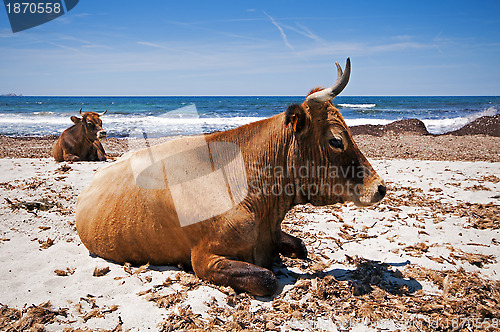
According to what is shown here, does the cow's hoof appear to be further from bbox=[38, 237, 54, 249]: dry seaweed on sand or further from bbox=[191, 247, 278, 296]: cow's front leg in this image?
bbox=[38, 237, 54, 249]: dry seaweed on sand

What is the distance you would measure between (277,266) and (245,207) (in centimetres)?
99

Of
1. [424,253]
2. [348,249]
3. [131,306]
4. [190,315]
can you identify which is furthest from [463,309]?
[131,306]

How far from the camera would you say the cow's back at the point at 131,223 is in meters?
3.89

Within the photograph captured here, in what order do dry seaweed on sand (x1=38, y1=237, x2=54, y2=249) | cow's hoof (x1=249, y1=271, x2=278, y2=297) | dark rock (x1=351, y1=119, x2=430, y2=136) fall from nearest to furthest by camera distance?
cow's hoof (x1=249, y1=271, x2=278, y2=297)
dry seaweed on sand (x1=38, y1=237, x2=54, y2=249)
dark rock (x1=351, y1=119, x2=430, y2=136)

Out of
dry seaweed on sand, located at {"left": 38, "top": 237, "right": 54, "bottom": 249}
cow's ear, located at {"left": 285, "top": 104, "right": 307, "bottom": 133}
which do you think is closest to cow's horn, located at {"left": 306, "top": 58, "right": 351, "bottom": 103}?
cow's ear, located at {"left": 285, "top": 104, "right": 307, "bottom": 133}

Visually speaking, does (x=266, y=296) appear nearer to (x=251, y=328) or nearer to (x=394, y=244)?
(x=251, y=328)

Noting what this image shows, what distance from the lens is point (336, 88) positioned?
333 centimetres

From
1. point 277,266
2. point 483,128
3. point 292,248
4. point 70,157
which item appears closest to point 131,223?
point 277,266

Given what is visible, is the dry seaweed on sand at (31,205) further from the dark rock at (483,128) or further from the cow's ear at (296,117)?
the dark rock at (483,128)

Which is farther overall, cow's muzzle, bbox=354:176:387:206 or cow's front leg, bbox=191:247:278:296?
cow's muzzle, bbox=354:176:387:206

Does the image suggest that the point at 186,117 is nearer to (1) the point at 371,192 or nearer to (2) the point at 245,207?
(2) the point at 245,207

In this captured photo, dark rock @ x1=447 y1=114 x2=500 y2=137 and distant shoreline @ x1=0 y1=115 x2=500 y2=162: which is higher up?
dark rock @ x1=447 y1=114 x2=500 y2=137

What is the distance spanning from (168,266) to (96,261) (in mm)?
907

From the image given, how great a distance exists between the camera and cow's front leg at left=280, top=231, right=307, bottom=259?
4383mm
